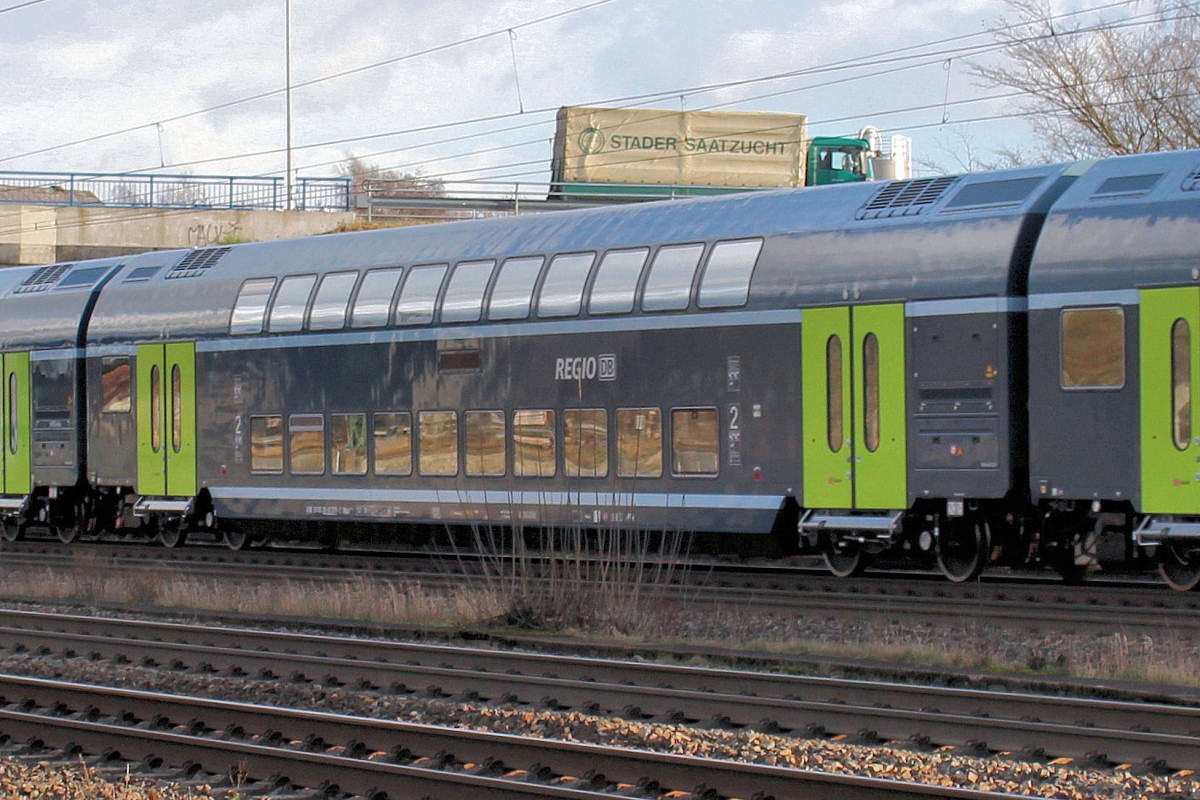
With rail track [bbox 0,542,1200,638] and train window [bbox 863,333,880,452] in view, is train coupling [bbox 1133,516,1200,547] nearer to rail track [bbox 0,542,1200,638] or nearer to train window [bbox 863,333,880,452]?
rail track [bbox 0,542,1200,638]

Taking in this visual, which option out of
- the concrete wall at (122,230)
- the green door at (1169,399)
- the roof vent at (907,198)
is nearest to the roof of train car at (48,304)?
the roof vent at (907,198)

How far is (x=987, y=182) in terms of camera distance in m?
16.0

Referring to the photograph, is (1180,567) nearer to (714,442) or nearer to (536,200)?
(714,442)

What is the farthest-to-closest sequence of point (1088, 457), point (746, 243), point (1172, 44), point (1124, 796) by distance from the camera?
1. point (1172, 44)
2. point (746, 243)
3. point (1088, 457)
4. point (1124, 796)

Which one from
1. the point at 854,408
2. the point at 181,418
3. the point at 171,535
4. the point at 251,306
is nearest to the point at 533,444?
the point at 854,408

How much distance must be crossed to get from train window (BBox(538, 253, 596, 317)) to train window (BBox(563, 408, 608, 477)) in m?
1.14

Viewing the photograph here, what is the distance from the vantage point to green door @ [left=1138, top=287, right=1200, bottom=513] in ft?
45.6

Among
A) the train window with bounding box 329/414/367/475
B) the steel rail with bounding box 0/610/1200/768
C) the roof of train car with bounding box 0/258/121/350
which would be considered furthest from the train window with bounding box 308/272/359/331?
the steel rail with bounding box 0/610/1200/768

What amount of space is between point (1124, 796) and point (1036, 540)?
27.8 ft

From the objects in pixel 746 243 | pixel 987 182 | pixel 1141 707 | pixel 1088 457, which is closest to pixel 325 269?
pixel 746 243

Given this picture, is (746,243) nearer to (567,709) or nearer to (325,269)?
(325,269)

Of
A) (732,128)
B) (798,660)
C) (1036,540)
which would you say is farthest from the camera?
(732,128)

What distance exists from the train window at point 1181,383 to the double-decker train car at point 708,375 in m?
0.02

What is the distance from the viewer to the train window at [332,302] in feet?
69.0
